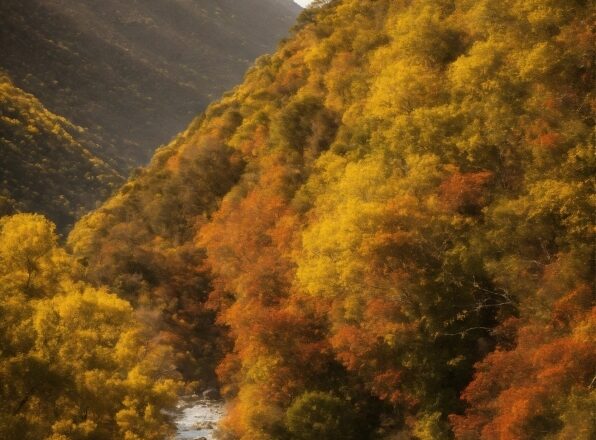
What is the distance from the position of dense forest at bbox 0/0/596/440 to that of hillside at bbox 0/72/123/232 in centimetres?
5128

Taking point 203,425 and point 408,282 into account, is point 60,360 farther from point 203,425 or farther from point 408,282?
point 203,425

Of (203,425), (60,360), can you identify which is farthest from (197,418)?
(60,360)

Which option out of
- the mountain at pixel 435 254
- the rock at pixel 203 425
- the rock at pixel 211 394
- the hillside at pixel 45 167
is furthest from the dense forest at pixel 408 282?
the hillside at pixel 45 167

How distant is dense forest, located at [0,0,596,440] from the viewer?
3516 cm

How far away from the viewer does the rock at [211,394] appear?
6806 centimetres

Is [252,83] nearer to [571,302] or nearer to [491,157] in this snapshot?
[491,157]

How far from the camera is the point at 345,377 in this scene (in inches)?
1914

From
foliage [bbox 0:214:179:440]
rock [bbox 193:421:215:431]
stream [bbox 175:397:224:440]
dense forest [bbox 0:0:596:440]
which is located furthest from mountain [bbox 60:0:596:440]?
foliage [bbox 0:214:179:440]

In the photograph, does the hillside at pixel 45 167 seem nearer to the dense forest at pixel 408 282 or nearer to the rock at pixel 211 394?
the rock at pixel 211 394

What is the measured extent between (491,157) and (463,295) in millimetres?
10945

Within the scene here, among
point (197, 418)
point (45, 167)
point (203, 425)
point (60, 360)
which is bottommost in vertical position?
point (45, 167)

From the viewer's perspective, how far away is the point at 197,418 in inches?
2416

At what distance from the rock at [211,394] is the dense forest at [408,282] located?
3.44 ft

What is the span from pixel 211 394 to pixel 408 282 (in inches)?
1305
